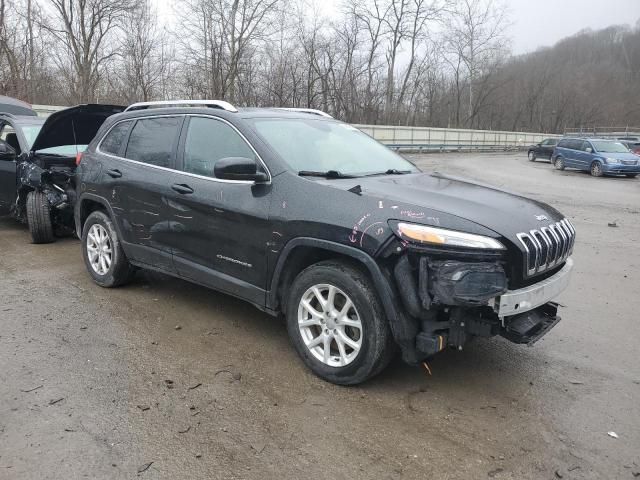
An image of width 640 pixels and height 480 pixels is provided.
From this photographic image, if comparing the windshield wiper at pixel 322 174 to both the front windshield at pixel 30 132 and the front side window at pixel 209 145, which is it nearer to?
the front side window at pixel 209 145

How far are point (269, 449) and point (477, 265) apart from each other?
1.51 metres

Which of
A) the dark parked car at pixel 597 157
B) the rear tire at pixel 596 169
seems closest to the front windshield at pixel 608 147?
the dark parked car at pixel 597 157

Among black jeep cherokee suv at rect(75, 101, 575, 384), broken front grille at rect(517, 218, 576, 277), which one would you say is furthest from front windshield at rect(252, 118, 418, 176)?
broken front grille at rect(517, 218, 576, 277)

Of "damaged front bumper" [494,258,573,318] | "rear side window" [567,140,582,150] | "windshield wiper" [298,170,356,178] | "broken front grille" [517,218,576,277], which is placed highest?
"rear side window" [567,140,582,150]

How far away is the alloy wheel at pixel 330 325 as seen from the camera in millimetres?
3426

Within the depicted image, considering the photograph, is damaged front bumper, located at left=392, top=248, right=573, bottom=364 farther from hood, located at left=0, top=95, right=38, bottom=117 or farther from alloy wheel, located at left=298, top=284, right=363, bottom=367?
hood, located at left=0, top=95, right=38, bottom=117

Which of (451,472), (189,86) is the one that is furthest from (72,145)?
(189,86)

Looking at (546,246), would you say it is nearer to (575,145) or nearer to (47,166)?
(47,166)

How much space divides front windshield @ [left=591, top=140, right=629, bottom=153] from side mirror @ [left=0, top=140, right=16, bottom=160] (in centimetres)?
2323

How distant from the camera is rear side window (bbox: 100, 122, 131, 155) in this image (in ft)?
17.3

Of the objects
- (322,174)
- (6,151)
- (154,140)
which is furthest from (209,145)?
(6,151)

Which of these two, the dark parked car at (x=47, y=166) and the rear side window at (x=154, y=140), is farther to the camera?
the dark parked car at (x=47, y=166)

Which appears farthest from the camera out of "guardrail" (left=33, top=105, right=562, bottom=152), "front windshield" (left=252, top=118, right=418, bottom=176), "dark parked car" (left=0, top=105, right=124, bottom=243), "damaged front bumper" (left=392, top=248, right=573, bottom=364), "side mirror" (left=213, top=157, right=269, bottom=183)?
"guardrail" (left=33, top=105, right=562, bottom=152)

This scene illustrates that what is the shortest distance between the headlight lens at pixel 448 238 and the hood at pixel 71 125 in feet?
16.7
